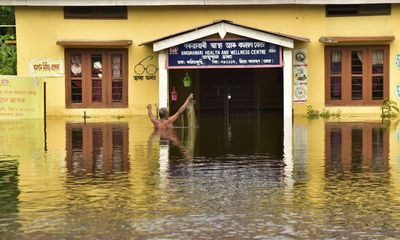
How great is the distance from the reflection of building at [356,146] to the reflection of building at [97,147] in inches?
146

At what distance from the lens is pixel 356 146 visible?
1647 cm

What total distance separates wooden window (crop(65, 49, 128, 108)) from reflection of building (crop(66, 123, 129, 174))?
386cm

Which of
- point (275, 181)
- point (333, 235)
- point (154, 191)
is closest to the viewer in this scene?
point (333, 235)

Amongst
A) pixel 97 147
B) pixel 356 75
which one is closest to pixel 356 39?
pixel 356 75

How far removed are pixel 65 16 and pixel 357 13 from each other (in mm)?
9935

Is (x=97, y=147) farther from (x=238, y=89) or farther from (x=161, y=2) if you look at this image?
(x=238, y=89)

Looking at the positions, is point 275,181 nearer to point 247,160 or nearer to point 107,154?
point 247,160

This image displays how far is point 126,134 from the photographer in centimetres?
2014

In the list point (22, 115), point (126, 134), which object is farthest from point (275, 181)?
point (22, 115)

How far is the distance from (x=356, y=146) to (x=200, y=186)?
20.5 feet

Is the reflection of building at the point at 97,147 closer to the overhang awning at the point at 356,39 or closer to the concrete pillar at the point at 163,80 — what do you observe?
the concrete pillar at the point at 163,80

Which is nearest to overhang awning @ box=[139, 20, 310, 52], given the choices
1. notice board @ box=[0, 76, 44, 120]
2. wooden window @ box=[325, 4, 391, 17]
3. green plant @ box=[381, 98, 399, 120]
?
wooden window @ box=[325, 4, 391, 17]

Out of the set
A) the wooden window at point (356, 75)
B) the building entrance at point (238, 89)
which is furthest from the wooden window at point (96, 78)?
the wooden window at point (356, 75)

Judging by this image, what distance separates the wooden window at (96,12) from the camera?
90.1ft
